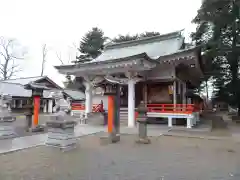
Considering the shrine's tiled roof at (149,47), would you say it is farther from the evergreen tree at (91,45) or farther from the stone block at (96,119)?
the evergreen tree at (91,45)

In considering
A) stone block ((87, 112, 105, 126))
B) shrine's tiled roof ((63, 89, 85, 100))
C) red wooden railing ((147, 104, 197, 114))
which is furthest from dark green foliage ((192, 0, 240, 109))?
shrine's tiled roof ((63, 89, 85, 100))

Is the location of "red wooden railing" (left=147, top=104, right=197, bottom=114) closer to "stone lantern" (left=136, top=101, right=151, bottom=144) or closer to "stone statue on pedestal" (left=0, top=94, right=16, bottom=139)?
"stone lantern" (left=136, top=101, right=151, bottom=144)

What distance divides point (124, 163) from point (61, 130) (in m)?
2.60

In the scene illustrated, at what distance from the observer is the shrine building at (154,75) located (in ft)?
41.4

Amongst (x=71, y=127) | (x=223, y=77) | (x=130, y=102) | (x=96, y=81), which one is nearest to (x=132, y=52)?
(x=96, y=81)

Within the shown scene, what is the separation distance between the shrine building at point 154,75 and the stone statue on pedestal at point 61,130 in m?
5.66

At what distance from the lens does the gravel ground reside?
14.2ft

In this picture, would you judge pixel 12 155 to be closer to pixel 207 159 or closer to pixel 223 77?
pixel 207 159

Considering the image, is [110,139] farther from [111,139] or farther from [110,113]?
[110,113]

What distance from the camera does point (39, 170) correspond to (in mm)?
4648

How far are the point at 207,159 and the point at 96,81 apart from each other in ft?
36.9

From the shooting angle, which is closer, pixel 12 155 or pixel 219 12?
pixel 12 155

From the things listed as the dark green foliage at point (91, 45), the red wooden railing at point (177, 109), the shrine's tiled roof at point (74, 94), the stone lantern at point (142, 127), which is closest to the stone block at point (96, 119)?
the red wooden railing at point (177, 109)

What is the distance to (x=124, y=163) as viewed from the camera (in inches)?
206
